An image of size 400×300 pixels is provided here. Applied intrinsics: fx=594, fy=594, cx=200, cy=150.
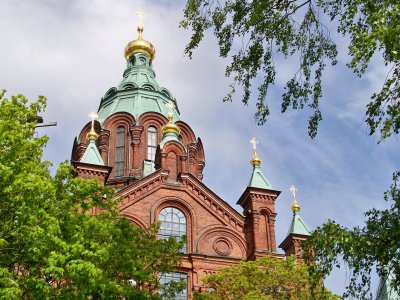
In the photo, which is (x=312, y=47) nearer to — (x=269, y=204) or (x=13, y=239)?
(x=13, y=239)

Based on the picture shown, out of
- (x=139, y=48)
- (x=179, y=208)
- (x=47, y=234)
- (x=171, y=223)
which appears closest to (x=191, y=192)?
(x=179, y=208)

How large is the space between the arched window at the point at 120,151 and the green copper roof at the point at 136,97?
1.54 m

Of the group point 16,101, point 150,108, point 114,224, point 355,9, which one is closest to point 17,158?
point 16,101

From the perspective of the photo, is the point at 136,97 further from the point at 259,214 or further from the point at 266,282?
the point at 266,282

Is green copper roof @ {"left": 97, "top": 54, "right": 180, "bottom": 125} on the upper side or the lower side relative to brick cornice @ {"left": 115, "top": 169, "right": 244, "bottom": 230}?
upper

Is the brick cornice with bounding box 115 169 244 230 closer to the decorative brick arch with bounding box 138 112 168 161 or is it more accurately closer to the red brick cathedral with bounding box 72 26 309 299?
the red brick cathedral with bounding box 72 26 309 299

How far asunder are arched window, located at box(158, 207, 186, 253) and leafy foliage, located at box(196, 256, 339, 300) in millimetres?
8085

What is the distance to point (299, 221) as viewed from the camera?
34.3 meters

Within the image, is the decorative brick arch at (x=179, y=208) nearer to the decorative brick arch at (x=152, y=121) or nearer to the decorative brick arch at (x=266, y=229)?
the decorative brick arch at (x=266, y=229)

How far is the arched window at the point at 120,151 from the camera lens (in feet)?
135

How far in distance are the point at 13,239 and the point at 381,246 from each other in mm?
9186

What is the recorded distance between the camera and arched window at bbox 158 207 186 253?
32156mm

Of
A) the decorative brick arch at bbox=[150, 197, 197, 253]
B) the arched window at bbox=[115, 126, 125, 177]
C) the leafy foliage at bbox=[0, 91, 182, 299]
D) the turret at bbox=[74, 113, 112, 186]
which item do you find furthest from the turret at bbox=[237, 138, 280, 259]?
the leafy foliage at bbox=[0, 91, 182, 299]

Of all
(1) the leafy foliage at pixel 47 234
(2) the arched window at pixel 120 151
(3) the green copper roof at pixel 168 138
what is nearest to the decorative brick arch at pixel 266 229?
(3) the green copper roof at pixel 168 138
